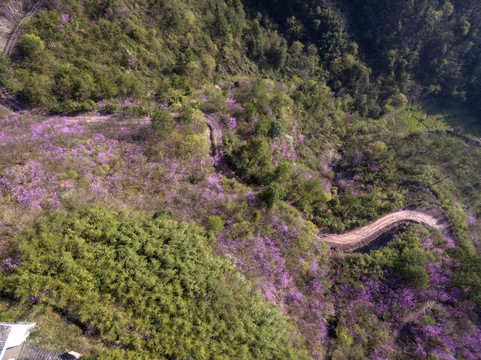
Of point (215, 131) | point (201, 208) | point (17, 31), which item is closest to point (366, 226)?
point (201, 208)

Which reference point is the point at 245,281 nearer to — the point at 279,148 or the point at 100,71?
the point at 279,148

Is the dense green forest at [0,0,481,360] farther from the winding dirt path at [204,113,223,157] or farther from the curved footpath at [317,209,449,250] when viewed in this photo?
the curved footpath at [317,209,449,250]

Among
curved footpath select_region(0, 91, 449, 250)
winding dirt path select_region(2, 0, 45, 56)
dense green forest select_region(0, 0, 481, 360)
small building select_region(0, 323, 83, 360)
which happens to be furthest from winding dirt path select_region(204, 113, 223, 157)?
winding dirt path select_region(2, 0, 45, 56)

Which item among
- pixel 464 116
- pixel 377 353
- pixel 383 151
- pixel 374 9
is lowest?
pixel 377 353

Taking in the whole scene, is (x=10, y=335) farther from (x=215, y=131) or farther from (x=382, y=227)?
(x=382, y=227)

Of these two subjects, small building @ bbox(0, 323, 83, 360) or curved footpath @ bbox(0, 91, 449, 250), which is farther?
curved footpath @ bbox(0, 91, 449, 250)

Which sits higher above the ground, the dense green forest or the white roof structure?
the dense green forest

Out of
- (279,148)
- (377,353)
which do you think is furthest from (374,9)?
(377,353)

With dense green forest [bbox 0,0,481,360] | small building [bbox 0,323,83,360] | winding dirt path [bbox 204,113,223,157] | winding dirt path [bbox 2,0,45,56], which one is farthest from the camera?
winding dirt path [bbox 204,113,223,157]
